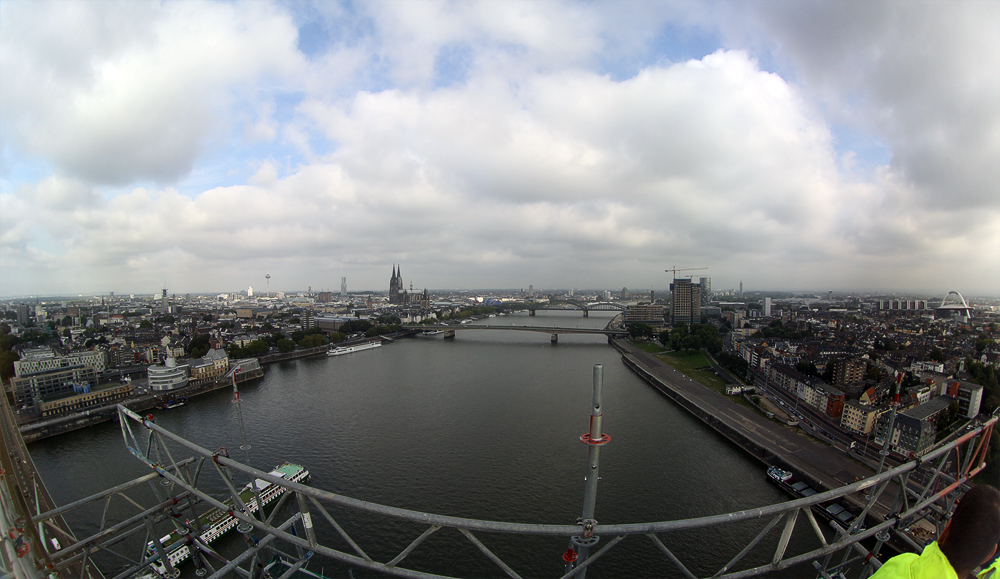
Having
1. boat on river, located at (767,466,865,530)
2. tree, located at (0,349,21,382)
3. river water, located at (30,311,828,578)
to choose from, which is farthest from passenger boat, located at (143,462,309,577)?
boat on river, located at (767,466,865,530)

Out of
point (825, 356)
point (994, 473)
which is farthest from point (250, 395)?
point (825, 356)

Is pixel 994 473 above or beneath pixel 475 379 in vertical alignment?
above

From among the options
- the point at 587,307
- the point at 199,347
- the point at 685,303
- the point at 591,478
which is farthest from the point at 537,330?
the point at 587,307

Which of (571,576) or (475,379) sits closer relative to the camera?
(571,576)

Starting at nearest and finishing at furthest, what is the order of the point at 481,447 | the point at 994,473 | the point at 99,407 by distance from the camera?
the point at 994,473
the point at 481,447
the point at 99,407

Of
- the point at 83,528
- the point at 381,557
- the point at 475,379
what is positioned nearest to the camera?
the point at 381,557

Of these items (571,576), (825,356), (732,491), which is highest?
(571,576)

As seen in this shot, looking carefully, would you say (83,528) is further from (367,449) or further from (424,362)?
(424,362)

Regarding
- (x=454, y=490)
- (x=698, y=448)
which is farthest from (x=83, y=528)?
(x=698, y=448)
